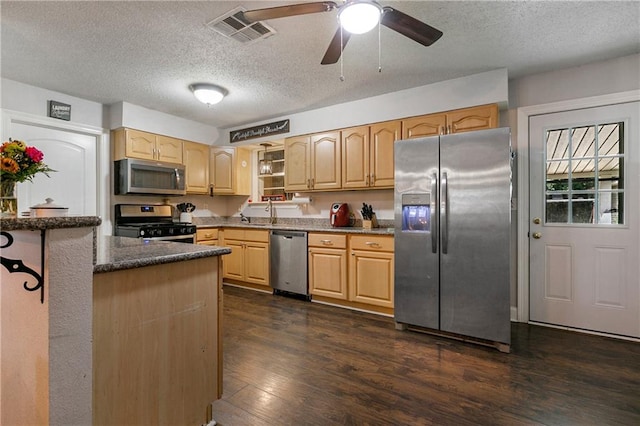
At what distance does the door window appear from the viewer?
2.71 meters

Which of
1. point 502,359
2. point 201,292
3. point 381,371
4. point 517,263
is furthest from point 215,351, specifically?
point 517,263

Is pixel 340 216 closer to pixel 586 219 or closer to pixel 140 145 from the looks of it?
pixel 586 219

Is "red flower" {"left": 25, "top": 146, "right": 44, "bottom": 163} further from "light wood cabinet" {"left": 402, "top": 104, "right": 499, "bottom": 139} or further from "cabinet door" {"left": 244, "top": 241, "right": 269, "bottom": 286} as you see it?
"light wood cabinet" {"left": 402, "top": 104, "right": 499, "bottom": 139}

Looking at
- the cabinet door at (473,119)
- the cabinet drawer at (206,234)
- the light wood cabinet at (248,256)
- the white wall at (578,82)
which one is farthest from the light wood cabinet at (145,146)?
the white wall at (578,82)

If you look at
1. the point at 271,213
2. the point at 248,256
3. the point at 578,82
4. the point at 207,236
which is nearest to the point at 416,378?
the point at 248,256

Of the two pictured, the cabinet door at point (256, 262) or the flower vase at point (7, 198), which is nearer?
the flower vase at point (7, 198)

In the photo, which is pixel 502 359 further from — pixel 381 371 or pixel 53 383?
pixel 53 383

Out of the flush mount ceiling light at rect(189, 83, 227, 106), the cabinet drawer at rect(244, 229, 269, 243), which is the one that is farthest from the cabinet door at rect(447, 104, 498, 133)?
the cabinet drawer at rect(244, 229, 269, 243)

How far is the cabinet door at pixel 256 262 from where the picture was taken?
4.12 m

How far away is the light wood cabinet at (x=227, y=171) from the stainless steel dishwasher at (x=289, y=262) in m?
1.32

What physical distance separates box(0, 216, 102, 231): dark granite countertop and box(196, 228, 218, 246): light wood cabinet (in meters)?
3.53

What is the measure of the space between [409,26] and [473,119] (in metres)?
1.58

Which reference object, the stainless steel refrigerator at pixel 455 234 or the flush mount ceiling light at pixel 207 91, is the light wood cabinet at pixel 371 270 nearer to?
the stainless steel refrigerator at pixel 455 234

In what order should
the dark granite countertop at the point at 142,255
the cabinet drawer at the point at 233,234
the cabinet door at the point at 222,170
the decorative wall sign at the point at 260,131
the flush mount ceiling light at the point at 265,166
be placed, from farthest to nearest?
the flush mount ceiling light at the point at 265,166 → the cabinet door at the point at 222,170 → the cabinet drawer at the point at 233,234 → the decorative wall sign at the point at 260,131 → the dark granite countertop at the point at 142,255
